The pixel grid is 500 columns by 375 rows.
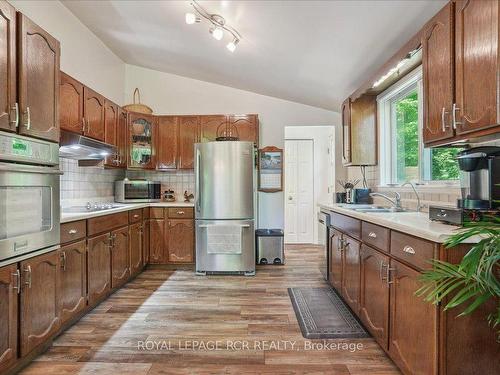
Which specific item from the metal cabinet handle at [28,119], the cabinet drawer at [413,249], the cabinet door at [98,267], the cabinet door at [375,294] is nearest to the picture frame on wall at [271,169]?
the cabinet door at [98,267]

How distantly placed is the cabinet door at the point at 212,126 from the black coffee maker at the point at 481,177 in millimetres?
3123

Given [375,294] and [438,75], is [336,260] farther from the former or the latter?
[438,75]

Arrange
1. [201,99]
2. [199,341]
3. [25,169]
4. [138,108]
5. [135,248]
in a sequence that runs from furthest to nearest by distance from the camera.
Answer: [201,99] < [138,108] < [135,248] < [199,341] < [25,169]

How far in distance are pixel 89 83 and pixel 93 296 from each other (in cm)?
243

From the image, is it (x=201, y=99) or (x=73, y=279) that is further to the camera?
(x=201, y=99)

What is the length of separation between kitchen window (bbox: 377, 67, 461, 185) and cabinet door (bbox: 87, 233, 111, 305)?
284 centimetres

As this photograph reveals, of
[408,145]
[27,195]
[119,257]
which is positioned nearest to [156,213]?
[119,257]

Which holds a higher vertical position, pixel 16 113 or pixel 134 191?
pixel 16 113

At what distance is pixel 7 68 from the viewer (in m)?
1.66

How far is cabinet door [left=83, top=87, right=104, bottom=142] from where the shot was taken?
9.95 ft

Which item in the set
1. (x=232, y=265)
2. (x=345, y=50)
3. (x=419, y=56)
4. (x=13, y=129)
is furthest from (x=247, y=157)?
(x=13, y=129)

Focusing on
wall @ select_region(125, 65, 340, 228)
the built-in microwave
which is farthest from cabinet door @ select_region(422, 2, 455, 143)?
the built-in microwave

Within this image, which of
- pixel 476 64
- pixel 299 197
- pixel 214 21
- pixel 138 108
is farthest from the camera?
pixel 299 197

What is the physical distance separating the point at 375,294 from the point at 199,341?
123cm
